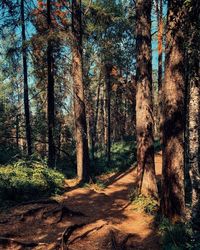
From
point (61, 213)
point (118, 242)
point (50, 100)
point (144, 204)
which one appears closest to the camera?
point (118, 242)

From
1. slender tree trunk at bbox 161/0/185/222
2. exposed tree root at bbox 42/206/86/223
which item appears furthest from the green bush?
slender tree trunk at bbox 161/0/185/222

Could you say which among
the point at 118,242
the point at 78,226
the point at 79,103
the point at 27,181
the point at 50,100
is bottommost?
the point at 118,242

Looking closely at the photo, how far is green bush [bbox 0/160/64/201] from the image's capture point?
37.1ft

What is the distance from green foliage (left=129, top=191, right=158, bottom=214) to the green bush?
313 cm

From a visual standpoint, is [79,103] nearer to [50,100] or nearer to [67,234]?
[50,100]

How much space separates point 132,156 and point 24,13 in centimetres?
1225

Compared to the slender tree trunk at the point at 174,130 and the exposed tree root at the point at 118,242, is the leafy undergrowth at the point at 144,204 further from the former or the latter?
the exposed tree root at the point at 118,242

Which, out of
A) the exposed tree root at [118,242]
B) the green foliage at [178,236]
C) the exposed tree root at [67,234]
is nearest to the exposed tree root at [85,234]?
the exposed tree root at [67,234]

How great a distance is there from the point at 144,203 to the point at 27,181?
435 cm

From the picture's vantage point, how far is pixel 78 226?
27.7 feet

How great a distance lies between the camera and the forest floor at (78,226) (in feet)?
25.0

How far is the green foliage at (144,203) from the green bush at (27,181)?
123 inches

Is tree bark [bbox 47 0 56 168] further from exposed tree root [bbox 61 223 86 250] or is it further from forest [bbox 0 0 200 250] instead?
exposed tree root [bbox 61 223 86 250]

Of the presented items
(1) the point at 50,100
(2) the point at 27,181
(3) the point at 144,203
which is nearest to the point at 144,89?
(3) the point at 144,203
